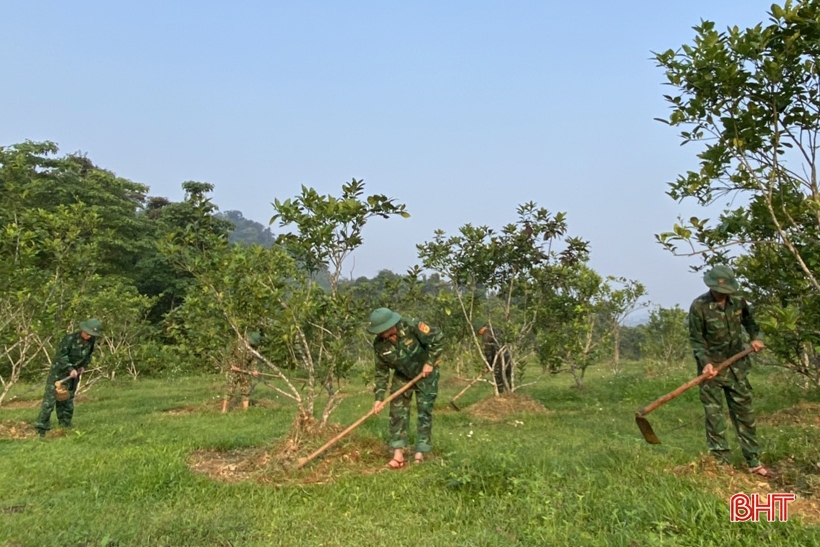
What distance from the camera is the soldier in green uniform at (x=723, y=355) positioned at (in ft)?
16.8

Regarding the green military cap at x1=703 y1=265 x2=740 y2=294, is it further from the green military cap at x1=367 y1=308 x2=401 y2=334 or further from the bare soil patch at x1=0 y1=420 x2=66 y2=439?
the bare soil patch at x1=0 y1=420 x2=66 y2=439

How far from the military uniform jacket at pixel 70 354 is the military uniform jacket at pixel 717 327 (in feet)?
28.9

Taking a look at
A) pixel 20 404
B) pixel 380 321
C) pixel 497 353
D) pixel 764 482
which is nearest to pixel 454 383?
pixel 497 353

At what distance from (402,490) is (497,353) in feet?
19.8

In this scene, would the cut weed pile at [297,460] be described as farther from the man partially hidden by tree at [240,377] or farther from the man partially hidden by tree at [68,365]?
the man partially hidden by tree at [240,377]

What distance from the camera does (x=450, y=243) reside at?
10.5 metres

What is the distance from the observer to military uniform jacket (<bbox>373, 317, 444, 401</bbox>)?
641 cm

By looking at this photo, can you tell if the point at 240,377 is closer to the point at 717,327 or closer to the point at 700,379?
the point at 700,379

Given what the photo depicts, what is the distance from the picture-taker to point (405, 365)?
643 cm

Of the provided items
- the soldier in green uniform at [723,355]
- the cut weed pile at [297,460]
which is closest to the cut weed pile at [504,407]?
the cut weed pile at [297,460]

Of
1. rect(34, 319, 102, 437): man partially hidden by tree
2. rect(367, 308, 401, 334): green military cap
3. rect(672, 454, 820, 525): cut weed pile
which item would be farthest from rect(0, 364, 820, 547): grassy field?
rect(367, 308, 401, 334): green military cap

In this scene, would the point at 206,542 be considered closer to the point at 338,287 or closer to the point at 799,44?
the point at 338,287

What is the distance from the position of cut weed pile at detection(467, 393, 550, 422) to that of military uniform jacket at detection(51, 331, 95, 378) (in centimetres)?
654

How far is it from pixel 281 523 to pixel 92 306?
27.2 ft
